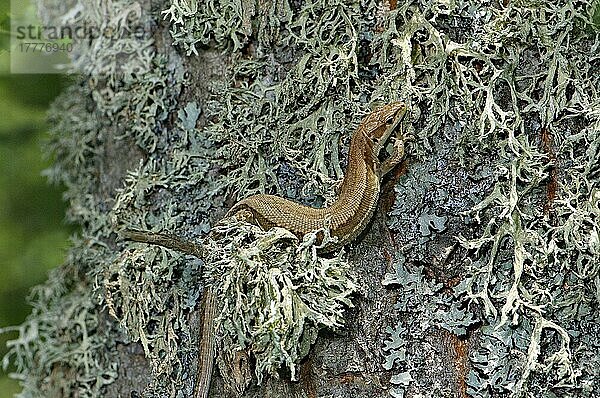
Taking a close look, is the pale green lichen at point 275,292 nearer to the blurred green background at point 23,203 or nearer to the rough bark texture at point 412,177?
the rough bark texture at point 412,177

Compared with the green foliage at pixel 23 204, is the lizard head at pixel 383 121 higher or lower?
higher

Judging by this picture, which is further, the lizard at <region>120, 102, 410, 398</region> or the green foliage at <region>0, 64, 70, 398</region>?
the green foliage at <region>0, 64, 70, 398</region>

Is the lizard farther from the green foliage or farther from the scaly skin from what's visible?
the green foliage

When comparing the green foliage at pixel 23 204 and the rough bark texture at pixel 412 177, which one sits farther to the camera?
the green foliage at pixel 23 204

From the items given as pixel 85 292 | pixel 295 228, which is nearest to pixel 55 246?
pixel 85 292

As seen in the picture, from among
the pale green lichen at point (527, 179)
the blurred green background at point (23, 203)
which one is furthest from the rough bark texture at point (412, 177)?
the blurred green background at point (23, 203)

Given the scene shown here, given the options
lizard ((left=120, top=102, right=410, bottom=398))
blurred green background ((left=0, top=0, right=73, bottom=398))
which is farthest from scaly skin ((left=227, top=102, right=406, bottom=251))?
blurred green background ((left=0, top=0, right=73, bottom=398))

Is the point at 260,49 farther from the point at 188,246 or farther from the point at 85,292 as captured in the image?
the point at 85,292
